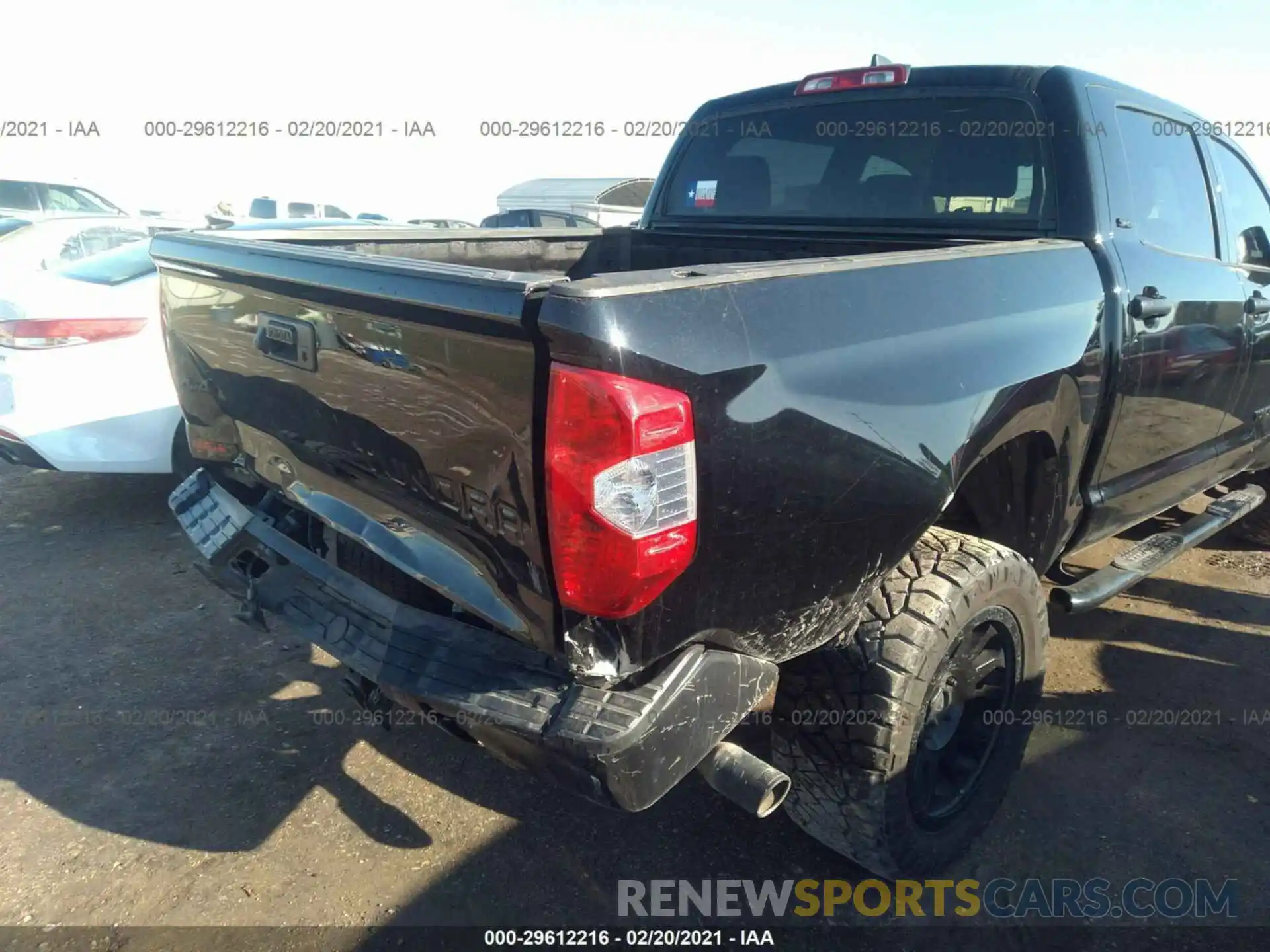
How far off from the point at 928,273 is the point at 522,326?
1.05 metres

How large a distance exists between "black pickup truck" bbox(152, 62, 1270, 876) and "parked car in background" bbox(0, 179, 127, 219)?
13.4 m

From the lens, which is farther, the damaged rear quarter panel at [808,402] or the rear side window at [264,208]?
the rear side window at [264,208]

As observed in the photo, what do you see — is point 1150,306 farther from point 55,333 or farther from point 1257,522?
point 55,333

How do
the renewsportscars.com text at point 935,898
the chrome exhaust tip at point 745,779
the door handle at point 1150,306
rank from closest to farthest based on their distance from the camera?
the chrome exhaust tip at point 745,779 → the renewsportscars.com text at point 935,898 → the door handle at point 1150,306

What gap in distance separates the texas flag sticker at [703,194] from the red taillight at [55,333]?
9.54 feet

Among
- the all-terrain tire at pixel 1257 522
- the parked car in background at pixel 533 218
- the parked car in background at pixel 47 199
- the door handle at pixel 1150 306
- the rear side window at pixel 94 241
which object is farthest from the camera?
the parked car in background at pixel 533 218

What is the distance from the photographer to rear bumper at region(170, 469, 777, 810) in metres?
1.62

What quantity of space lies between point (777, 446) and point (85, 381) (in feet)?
13.1

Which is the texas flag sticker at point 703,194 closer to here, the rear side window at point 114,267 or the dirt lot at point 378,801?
the dirt lot at point 378,801

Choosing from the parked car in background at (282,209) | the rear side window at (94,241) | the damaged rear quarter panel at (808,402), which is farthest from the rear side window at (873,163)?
the parked car in background at (282,209)

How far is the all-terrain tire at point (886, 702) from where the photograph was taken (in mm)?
2107

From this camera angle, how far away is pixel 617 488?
4.96 feet

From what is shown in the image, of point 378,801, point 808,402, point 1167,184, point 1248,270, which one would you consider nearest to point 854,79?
point 1167,184

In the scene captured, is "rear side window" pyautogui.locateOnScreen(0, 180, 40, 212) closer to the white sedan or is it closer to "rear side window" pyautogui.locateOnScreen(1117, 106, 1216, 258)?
the white sedan
